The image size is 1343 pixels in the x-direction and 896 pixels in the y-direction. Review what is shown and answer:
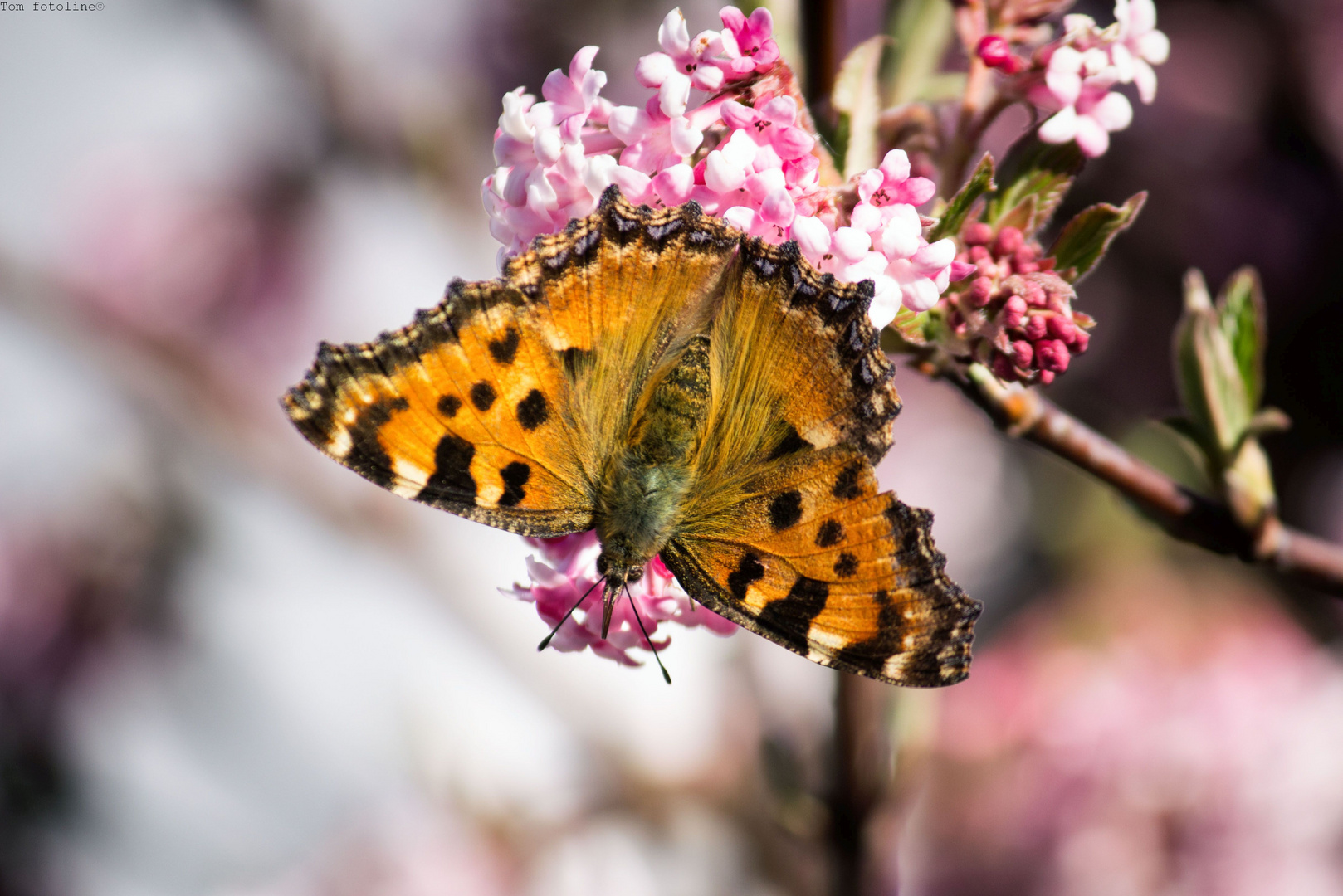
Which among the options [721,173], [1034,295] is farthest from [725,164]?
[1034,295]

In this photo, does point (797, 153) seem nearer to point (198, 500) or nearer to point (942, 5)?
point (942, 5)

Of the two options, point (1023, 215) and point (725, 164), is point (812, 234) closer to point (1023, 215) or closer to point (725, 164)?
point (725, 164)

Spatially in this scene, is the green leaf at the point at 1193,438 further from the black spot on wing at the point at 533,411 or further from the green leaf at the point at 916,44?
the black spot on wing at the point at 533,411

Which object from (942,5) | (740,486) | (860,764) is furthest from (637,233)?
(860,764)

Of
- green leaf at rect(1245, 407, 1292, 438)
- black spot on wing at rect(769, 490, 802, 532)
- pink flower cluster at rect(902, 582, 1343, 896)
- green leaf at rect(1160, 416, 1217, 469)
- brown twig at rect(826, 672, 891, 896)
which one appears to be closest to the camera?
black spot on wing at rect(769, 490, 802, 532)

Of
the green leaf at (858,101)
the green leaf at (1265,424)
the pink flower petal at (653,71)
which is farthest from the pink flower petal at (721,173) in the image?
the green leaf at (1265,424)

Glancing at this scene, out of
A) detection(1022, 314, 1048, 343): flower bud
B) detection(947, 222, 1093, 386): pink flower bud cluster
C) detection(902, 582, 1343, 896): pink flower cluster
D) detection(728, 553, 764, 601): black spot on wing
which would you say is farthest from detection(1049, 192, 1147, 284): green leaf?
detection(902, 582, 1343, 896): pink flower cluster

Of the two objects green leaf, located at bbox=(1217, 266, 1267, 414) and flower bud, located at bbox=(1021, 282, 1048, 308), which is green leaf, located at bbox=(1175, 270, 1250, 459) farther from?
flower bud, located at bbox=(1021, 282, 1048, 308)
